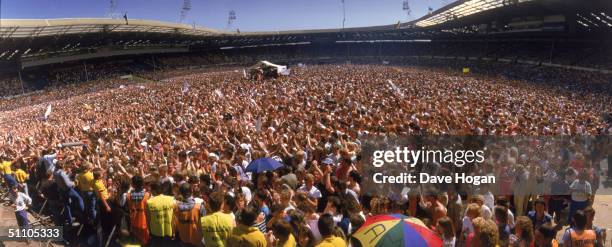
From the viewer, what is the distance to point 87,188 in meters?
7.03

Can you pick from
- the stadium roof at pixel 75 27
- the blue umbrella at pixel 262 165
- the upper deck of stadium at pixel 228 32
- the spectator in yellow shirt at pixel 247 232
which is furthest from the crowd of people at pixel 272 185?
the upper deck of stadium at pixel 228 32

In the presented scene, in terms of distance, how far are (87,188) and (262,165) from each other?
3.05m

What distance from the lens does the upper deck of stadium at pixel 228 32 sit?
3506 cm

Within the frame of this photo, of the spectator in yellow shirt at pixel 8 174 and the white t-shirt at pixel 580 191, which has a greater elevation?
the white t-shirt at pixel 580 191

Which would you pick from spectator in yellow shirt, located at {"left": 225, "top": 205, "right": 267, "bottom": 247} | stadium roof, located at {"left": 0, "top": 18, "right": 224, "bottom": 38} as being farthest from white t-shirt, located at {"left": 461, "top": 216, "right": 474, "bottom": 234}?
stadium roof, located at {"left": 0, "top": 18, "right": 224, "bottom": 38}

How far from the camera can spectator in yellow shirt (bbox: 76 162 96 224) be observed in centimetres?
696

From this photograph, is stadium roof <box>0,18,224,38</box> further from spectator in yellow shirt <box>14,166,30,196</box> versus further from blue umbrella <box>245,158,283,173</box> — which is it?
blue umbrella <box>245,158,283,173</box>

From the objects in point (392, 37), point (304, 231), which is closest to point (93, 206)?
point (304, 231)

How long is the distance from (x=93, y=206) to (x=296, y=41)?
74.4m

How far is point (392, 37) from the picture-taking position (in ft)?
232

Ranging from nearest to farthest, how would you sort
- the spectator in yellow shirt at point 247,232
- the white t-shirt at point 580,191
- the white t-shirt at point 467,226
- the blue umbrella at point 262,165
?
the spectator in yellow shirt at point 247,232
the white t-shirt at point 467,226
the white t-shirt at point 580,191
the blue umbrella at point 262,165

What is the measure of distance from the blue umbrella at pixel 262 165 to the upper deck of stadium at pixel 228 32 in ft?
93.7

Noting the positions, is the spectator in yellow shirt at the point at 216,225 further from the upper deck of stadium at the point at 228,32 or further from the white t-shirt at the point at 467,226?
the upper deck of stadium at the point at 228,32

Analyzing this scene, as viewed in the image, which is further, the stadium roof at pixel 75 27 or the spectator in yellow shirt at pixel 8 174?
the stadium roof at pixel 75 27
